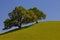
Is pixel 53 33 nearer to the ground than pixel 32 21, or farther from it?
nearer to the ground

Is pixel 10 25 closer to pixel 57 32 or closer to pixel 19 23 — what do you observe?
pixel 19 23

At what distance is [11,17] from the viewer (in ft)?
236

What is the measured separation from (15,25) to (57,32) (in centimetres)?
1989

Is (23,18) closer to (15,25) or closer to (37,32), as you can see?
(15,25)

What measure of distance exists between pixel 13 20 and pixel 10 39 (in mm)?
19642

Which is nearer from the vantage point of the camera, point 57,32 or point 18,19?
point 57,32

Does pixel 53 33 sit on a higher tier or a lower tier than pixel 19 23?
lower

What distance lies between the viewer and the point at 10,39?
2071 inches

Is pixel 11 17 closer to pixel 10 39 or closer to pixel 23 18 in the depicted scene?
pixel 23 18

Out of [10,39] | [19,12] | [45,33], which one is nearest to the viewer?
[10,39]

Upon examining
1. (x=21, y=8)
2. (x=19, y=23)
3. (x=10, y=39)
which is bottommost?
(x=10, y=39)

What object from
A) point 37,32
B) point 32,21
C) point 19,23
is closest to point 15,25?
point 19,23

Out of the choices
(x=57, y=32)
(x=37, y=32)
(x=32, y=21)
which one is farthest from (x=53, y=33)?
(x=32, y=21)

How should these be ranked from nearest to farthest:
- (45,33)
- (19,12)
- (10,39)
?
(10,39) < (45,33) < (19,12)
